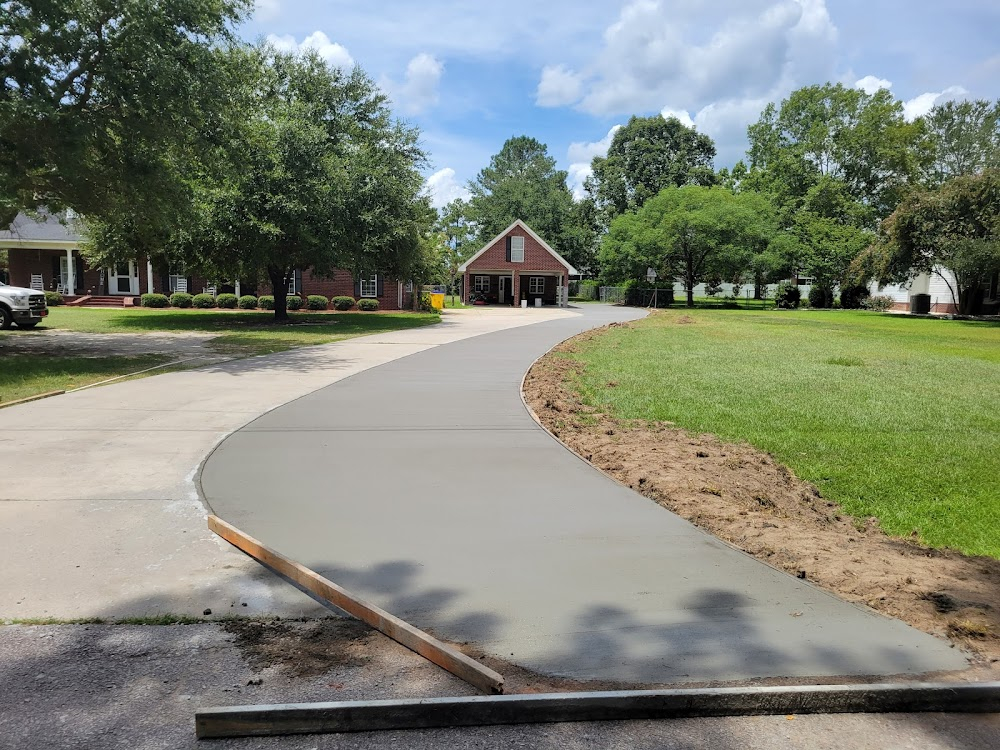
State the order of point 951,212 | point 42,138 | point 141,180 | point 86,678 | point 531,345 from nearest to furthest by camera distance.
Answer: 1. point 86,678
2. point 42,138
3. point 141,180
4. point 531,345
5. point 951,212

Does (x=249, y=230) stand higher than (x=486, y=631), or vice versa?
(x=249, y=230)

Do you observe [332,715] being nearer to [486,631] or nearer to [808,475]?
[486,631]

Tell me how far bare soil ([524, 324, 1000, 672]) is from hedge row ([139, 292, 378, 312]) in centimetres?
3129

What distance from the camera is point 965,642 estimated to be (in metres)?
3.47

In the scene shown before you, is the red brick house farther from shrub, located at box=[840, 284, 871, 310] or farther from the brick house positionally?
shrub, located at box=[840, 284, 871, 310]


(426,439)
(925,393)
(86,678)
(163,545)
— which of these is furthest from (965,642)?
(925,393)

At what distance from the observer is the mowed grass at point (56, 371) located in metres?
10.9

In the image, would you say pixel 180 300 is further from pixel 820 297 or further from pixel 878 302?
pixel 878 302

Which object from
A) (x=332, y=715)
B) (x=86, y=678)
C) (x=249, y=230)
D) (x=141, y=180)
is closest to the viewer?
(x=332, y=715)

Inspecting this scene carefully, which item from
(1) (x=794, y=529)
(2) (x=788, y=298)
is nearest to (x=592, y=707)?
(1) (x=794, y=529)

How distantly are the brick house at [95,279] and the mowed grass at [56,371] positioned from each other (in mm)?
23309

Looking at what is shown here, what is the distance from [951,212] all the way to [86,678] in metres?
41.4

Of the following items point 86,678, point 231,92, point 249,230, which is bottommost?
point 86,678

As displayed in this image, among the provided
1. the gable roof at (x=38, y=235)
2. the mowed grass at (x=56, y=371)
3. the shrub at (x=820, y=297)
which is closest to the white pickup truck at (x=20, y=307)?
the mowed grass at (x=56, y=371)
